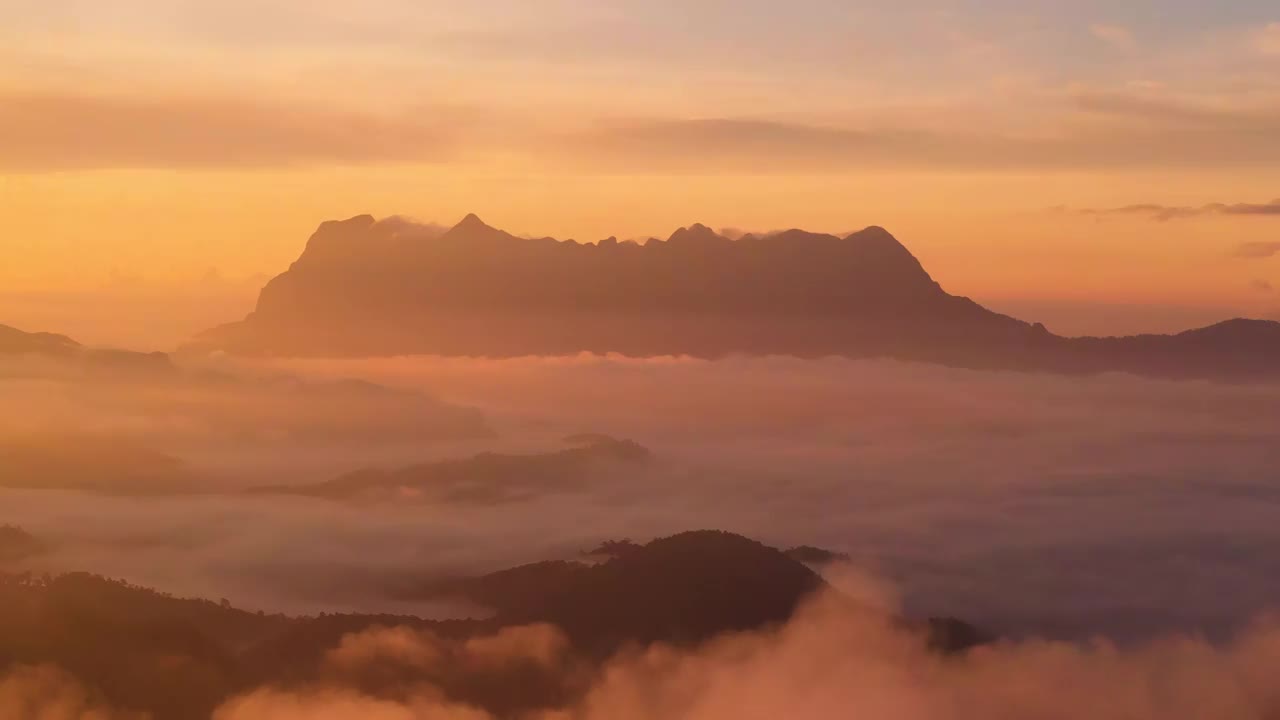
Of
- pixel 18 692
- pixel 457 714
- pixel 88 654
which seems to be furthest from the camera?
pixel 457 714

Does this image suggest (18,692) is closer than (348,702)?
Yes

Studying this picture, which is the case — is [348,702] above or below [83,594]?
below

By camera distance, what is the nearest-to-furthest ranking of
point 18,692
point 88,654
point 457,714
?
point 18,692, point 88,654, point 457,714

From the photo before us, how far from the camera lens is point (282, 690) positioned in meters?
193

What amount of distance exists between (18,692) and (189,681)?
24.6 meters

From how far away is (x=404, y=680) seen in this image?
652ft

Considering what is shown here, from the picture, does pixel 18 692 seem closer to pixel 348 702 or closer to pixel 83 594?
pixel 83 594

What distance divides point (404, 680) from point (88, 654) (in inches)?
1780

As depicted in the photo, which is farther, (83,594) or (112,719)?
(83,594)

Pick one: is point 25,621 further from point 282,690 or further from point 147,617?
point 282,690

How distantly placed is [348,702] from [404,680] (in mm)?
9394

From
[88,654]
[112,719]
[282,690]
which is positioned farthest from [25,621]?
[282,690]

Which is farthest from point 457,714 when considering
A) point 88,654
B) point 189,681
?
point 88,654

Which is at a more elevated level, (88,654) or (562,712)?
(88,654)
